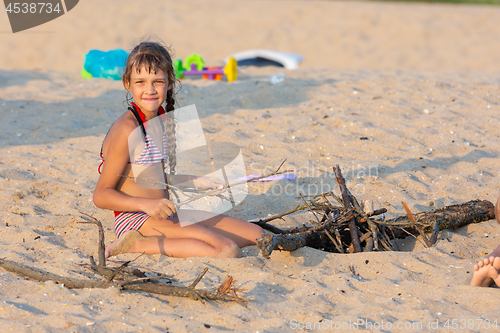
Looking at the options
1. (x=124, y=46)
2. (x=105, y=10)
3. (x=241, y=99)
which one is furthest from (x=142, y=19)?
(x=241, y=99)

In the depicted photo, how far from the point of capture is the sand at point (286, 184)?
210cm

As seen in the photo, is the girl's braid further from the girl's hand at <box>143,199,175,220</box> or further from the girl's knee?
the girl's knee

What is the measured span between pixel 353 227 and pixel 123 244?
1.38 metres

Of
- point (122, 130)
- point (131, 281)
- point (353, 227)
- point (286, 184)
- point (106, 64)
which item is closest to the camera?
point (131, 281)

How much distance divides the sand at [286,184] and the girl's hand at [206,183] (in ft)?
1.49

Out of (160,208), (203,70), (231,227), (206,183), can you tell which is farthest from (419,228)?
(203,70)

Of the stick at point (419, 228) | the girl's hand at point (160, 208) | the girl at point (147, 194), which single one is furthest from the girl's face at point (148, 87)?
the stick at point (419, 228)

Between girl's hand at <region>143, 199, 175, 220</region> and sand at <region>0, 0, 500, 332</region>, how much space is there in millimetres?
285

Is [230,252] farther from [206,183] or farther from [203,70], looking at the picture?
[203,70]

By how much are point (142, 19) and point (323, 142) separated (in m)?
8.77

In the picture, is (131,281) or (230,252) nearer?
(131,281)

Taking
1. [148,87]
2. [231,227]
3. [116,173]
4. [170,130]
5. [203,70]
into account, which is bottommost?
[231,227]

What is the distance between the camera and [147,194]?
2713mm

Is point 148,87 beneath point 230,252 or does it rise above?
above
